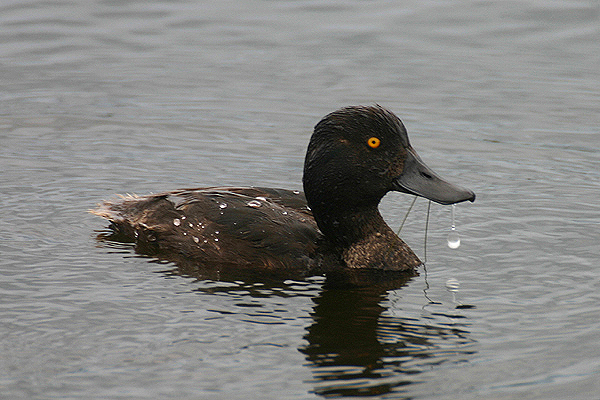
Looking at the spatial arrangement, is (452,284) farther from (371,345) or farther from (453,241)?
(371,345)

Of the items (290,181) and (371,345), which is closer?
(371,345)

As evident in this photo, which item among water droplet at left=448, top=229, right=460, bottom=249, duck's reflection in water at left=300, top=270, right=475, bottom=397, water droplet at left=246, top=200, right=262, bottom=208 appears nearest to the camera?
duck's reflection in water at left=300, top=270, right=475, bottom=397

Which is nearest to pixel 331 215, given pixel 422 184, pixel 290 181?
pixel 422 184

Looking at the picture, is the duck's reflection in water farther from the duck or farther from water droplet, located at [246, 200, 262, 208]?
water droplet, located at [246, 200, 262, 208]

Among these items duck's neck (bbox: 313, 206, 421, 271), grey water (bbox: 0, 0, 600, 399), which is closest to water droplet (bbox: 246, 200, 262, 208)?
duck's neck (bbox: 313, 206, 421, 271)

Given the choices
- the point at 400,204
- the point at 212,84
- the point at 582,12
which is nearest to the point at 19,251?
the point at 400,204

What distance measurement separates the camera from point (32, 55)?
1479 cm

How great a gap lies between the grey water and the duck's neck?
32 cm

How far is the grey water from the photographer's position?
5.90 metres

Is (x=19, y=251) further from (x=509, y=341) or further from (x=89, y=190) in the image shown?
(x=509, y=341)

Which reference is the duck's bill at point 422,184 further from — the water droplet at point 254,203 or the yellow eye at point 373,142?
the water droplet at point 254,203

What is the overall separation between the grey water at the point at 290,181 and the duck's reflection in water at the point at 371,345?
0.02m

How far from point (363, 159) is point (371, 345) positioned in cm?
189

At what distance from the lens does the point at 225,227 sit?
25.7 feet
